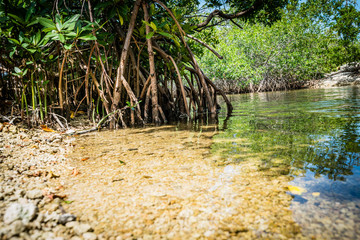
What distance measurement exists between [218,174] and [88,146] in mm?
1492

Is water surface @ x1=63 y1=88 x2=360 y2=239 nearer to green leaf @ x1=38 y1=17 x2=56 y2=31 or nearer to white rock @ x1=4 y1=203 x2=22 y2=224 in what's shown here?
white rock @ x1=4 y1=203 x2=22 y2=224

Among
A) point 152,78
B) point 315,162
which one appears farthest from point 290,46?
point 315,162

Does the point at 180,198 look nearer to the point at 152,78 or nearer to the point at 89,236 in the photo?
the point at 89,236

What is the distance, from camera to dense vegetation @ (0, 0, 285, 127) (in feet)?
7.76

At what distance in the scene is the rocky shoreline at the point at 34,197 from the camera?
755 mm

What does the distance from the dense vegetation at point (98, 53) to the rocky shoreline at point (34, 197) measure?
46.3 inches

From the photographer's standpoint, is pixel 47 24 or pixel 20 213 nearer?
pixel 20 213

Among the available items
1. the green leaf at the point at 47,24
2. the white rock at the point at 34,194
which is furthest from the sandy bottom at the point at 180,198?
the green leaf at the point at 47,24

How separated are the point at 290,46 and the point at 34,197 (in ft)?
70.0

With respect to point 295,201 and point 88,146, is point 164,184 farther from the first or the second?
point 88,146

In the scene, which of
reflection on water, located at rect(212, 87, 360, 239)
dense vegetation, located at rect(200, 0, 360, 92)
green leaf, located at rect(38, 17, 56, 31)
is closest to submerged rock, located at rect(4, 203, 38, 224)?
reflection on water, located at rect(212, 87, 360, 239)

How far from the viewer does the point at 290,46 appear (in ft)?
60.4

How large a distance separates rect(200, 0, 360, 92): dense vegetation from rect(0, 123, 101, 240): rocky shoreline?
16.4 metres

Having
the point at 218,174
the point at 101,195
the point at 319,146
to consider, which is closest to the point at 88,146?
the point at 101,195
